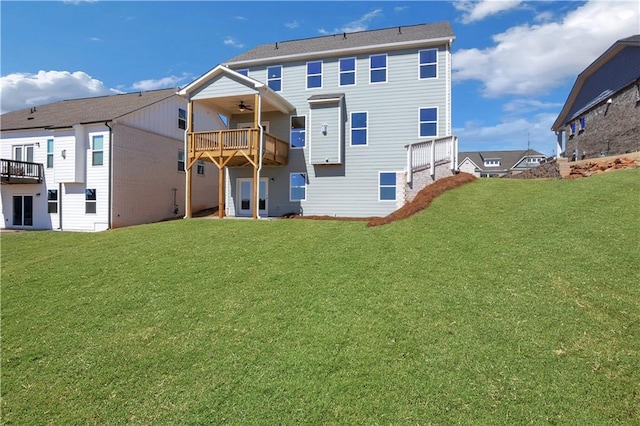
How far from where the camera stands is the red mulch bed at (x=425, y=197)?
10680 mm

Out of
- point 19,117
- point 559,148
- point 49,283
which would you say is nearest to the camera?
point 49,283

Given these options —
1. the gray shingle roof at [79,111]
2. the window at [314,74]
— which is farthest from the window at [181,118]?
the window at [314,74]

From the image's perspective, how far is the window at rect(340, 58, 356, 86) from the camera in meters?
17.0

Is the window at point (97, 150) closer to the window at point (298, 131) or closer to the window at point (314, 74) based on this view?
the window at point (298, 131)

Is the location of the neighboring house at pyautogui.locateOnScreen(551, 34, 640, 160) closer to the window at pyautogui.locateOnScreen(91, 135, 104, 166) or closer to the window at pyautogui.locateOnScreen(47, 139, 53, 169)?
the window at pyautogui.locateOnScreen(91, 135, 104, 166)

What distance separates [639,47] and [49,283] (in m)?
24.9

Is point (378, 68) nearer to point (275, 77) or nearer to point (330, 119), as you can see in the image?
point (330, 119)

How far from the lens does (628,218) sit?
7.87m

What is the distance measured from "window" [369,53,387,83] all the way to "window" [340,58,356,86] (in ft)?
2.80

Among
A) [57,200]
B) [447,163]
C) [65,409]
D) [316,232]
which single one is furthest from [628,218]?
[57,200]

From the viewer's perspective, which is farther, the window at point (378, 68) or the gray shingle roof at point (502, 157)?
the gray shingle roof at point (502, 157)

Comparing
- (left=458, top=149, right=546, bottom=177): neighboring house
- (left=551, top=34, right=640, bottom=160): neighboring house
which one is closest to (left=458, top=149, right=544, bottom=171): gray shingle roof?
(left=458, top=149, right=546, bottom=177): neighboring house

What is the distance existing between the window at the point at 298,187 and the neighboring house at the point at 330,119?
2.2 inches

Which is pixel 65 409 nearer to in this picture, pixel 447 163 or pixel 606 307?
pixel 606 307
